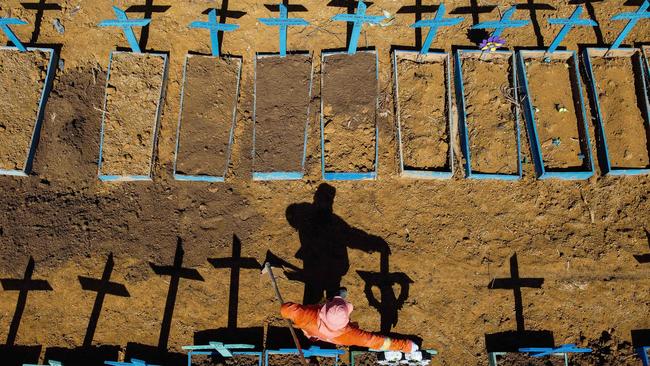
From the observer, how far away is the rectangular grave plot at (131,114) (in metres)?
7.54

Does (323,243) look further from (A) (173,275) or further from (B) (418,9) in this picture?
(B) (418,9)

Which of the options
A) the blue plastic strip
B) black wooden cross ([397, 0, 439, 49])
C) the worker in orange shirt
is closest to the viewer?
the worker in orange shirt

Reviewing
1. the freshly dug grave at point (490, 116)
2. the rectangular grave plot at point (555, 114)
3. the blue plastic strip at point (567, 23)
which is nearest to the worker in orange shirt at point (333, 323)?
the freshly dug grave at point (490, 116)

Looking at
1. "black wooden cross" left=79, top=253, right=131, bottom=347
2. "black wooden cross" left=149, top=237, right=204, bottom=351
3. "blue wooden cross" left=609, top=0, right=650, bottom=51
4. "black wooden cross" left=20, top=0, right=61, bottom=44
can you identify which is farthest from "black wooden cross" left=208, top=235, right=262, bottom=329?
"blue wooden cross" left=609, top=0, right=650, bottom=51

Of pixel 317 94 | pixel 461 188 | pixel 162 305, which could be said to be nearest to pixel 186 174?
pixel 162 305

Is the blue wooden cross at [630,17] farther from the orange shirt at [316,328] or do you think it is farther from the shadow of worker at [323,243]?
the orange shirt at [316,328]

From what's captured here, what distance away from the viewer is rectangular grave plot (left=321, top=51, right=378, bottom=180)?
24.8 feet

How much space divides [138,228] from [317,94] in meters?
3.84

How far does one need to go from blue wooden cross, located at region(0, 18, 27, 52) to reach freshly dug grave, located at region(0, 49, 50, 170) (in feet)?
0.51

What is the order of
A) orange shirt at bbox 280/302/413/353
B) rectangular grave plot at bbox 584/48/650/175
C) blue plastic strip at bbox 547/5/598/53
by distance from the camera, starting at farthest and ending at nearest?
rectangular grave plot at bbox 584/48/650/175
blue plastic strip at bbox 547/5/598/53
orange shirt at bbox 280/302/413/353

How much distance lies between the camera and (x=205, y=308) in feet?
23.5

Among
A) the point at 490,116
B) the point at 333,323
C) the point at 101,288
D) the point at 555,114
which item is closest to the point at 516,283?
the point at 490,116

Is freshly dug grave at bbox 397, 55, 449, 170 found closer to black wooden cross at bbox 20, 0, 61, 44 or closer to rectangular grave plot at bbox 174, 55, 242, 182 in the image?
rectangular grave plot at bbox 174, 55, 242, 182

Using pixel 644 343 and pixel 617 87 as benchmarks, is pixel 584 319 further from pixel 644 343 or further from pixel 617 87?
pixel 617 87
